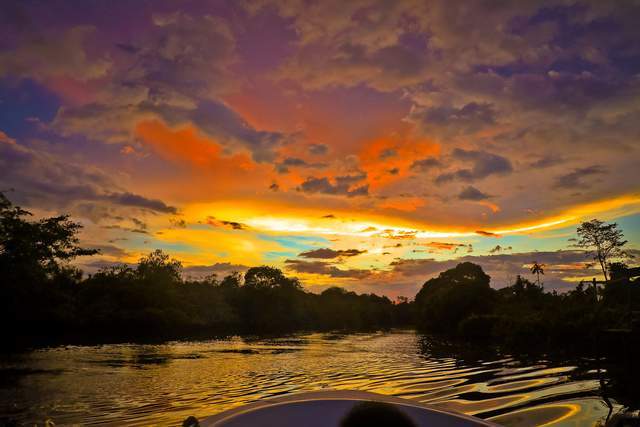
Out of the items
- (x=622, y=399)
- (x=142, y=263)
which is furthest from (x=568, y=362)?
(x=142, y=263)

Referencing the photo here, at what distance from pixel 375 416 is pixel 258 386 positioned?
10668mm

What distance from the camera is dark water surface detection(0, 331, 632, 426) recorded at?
7.96 meters

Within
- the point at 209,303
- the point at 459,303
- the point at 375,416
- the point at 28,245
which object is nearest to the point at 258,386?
the point at 375,416

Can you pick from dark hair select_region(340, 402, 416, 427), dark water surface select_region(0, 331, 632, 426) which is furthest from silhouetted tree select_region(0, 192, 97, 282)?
dark hair select_region(340, 402, 416, 427)

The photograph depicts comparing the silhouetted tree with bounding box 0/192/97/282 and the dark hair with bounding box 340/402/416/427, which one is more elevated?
the silhouetted tree with bounding box 0/192/97/282

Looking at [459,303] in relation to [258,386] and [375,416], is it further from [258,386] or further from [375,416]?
[375,416]

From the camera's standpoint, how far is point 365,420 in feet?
7.67

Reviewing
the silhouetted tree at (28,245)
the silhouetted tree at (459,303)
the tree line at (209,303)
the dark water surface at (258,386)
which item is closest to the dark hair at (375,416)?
the dark water surface at (258,386)

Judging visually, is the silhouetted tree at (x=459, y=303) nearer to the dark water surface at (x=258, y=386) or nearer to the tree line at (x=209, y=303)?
the tree line at (x=209, y=303)

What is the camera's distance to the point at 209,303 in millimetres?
72438

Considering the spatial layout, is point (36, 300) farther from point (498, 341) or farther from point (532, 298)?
point (532, 298)

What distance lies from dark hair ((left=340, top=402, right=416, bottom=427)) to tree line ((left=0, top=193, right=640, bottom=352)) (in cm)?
1564

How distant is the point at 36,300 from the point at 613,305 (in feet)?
126

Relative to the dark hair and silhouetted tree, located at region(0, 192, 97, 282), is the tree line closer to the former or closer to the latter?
silhouetted tree, located at region(0, 192, 97, 282)
